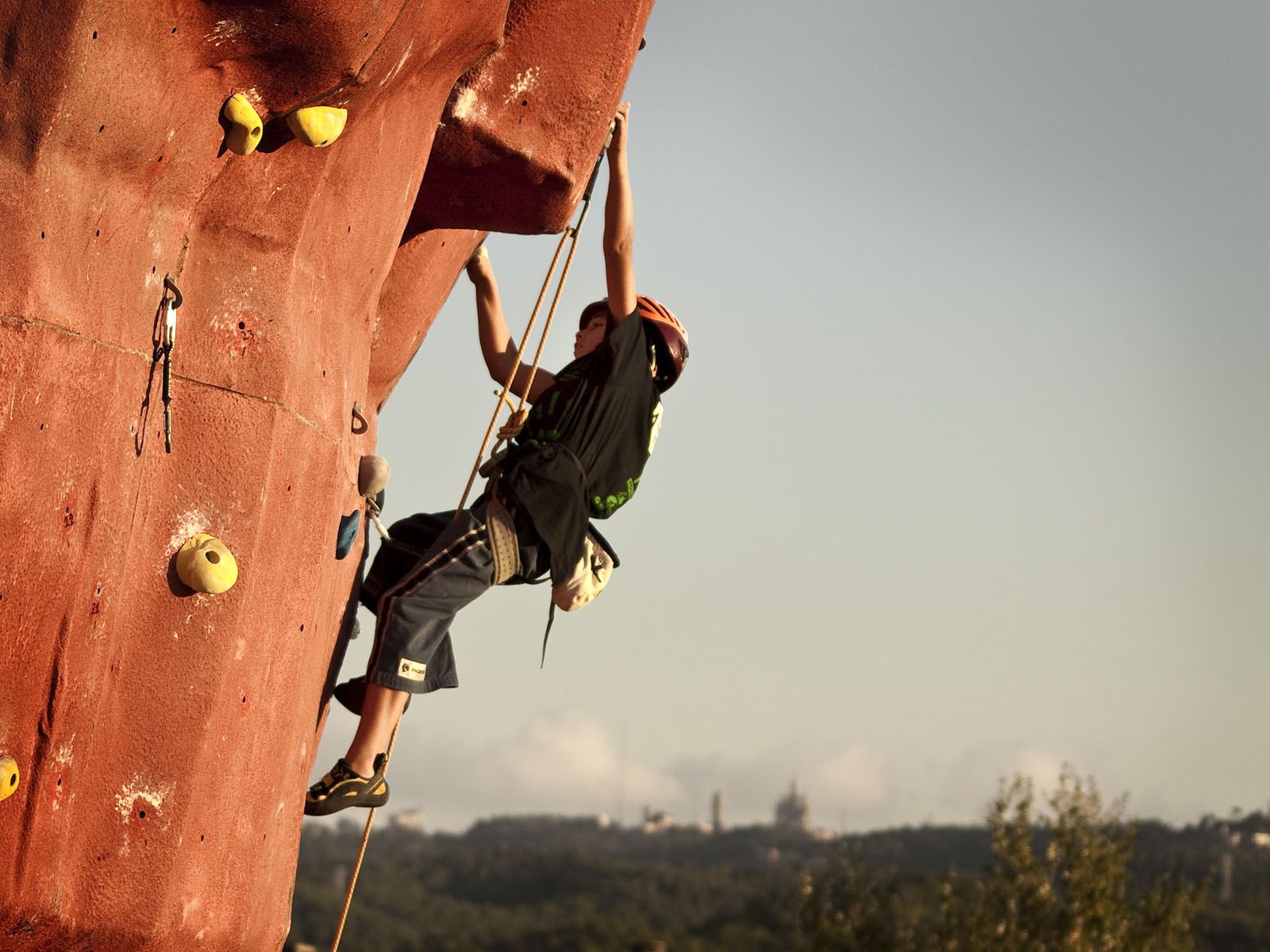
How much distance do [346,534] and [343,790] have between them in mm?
833

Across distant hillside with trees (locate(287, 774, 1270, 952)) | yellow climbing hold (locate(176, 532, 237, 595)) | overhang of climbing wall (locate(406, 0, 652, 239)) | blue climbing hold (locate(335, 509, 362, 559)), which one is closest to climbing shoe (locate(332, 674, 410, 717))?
blue climbing hold (locate(335, 509, 362, 559))

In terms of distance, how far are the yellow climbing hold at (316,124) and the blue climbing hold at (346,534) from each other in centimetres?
115

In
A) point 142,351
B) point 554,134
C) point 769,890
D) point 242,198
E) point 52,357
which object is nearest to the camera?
point 52,357

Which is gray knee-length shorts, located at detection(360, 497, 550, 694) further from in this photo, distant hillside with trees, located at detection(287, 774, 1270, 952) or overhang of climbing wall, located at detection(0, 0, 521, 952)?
distant hillside with trees, located at detection(287, 774, 1270, 952)

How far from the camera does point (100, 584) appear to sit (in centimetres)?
412

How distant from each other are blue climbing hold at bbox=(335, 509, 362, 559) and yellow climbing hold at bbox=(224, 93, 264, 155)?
117 cm

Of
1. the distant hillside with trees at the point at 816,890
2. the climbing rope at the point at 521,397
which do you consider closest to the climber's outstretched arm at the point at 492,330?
the climbing rope at the point at 521,397

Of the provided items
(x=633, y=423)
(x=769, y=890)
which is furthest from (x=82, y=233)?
(x=769, y=890)

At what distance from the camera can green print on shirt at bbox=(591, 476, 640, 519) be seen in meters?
5.58

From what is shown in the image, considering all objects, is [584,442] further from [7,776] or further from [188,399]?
→ [7,776]

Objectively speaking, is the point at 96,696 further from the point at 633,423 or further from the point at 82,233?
the point at 633,423

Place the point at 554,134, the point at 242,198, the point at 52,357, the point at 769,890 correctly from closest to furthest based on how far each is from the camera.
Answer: the point at 52,357 < the point at 242,198 < the point at 554,134 < the point at 769,890

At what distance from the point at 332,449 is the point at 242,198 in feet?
2.53

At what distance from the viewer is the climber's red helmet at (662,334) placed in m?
5.68
